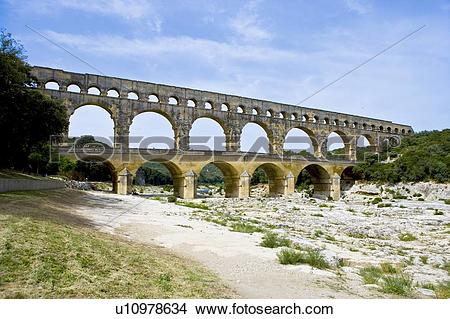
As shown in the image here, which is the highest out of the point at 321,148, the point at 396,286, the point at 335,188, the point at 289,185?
the point at 321,148

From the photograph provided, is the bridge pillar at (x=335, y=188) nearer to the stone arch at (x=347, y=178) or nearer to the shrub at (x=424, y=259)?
the stone arch at (x=347, y=178)

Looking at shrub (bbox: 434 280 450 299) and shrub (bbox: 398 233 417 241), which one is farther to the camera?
shrub (bbox: 398 233 417 241)

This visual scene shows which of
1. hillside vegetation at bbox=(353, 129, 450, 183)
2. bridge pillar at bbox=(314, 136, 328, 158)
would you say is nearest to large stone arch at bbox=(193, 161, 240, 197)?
bridge pillar at bbox=(314, 136, 328, 158)

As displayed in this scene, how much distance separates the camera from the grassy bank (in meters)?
5.33

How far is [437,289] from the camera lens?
6.99 metres

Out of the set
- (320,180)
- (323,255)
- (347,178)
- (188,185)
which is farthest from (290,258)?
(347,178)

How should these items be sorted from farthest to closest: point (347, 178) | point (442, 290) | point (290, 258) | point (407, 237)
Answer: point (347, 178), point (407, 237), point (290, 258), point (442, 290)

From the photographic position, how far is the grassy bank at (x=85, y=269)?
5332mm

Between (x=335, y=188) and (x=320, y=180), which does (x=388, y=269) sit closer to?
(x=335, y=188)

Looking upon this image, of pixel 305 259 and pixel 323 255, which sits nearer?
pixel 305 259

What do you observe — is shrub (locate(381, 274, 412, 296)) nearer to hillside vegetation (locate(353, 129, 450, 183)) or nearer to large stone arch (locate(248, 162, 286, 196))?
large stone arch (locate(248, 162, 286, 196))

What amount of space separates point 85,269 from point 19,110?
1402cm

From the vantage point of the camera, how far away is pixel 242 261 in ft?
29.0

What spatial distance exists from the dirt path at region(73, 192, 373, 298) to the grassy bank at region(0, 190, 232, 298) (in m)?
0.62
